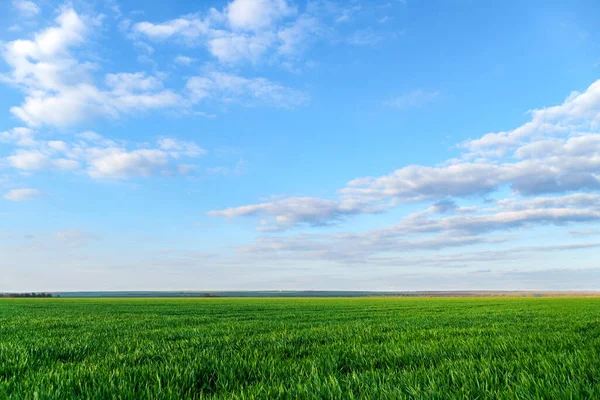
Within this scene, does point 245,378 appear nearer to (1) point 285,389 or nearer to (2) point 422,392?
(1) point 285,389

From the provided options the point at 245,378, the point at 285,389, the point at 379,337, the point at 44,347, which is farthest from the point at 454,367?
the point at 44,347

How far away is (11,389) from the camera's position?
15.9 feet

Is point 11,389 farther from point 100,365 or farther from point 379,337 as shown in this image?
point 379,337

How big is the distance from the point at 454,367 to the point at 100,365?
5.63 meters

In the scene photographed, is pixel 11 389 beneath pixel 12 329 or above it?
above

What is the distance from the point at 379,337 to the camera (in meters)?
10.9

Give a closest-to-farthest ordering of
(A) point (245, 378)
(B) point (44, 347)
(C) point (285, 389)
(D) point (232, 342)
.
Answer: (C) point (285, 389), (A) point (245, 378), (B) point (44, 347), (D) point (232, 342)

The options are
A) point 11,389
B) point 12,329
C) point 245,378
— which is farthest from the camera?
point 12,329

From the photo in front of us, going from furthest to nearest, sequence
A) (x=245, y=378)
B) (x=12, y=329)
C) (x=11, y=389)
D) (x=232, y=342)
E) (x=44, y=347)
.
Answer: (x=12, y=329)
(x=232, y=342)
(x=44, y=347)
(x=245, y=378)
(x=11, y=389)

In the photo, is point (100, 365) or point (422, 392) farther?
point (100, 365)

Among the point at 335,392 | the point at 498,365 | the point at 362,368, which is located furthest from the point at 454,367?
the point at 335,392

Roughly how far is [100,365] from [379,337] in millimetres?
7229

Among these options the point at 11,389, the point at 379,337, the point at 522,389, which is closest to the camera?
the point at 522,389

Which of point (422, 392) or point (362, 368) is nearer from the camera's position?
point (422, 392)
